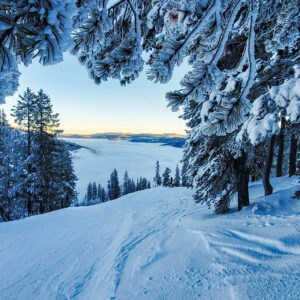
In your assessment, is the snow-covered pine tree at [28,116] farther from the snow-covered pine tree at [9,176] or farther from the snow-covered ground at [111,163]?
the snow-covered ground at [111,163]

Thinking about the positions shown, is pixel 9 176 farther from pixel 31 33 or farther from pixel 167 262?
pixel 31 33

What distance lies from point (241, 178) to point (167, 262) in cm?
445

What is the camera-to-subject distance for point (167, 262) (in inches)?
127

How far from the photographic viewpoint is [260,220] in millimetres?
4316

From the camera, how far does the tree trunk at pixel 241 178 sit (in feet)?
19.2

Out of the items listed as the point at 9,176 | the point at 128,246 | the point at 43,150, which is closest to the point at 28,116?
the point at 43,150

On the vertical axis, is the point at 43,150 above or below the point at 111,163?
above

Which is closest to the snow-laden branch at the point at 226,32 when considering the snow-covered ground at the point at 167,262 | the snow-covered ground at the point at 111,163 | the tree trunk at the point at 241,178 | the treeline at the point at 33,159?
the snow-covered ground at the point at 167,262

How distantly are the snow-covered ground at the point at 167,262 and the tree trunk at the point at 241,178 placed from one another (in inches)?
15.7

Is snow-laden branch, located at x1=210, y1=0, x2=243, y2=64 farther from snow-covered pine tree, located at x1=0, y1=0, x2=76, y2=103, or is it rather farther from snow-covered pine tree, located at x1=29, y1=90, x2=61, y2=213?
snow-covered pine tree, located at x1=29, y1=90, x2=61, y2=213

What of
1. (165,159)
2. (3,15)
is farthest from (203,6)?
(165,159)

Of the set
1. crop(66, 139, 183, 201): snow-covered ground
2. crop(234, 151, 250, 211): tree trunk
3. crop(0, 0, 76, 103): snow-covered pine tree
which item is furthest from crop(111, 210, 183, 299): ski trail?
crop(66, 139, 183, 201): snow-covered ground

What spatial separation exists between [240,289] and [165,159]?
165 metres

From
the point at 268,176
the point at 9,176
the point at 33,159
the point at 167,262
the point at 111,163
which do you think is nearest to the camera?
the point at 167,262
